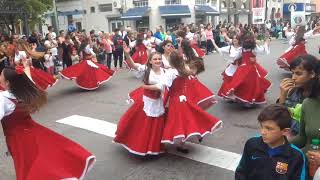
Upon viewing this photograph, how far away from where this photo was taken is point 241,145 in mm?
6562

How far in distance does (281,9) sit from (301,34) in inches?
2095

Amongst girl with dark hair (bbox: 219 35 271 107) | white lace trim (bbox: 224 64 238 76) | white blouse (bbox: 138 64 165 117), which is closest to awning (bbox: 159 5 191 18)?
white lace trim (bbox: 224 64 238 76)

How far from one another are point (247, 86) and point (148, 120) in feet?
10.6

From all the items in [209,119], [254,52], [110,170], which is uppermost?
[254,52]

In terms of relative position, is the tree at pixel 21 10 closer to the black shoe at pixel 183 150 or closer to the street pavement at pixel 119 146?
the street pavement at pixel 119 146

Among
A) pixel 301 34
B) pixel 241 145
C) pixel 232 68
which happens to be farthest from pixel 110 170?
pixel 301 34

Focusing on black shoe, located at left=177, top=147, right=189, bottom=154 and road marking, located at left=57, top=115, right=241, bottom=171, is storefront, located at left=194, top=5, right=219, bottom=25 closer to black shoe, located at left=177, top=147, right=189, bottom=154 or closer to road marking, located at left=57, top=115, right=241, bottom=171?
Result: road marking, located at left=57, top=115, right=241, bottom=171

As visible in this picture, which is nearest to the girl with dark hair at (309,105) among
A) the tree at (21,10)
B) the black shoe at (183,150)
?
the black shoe at (183,150)

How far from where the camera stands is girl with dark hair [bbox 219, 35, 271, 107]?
338 inches

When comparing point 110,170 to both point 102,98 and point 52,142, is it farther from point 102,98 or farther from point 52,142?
point 102,98

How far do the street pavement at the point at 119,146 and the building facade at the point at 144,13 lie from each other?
29084 millimetres

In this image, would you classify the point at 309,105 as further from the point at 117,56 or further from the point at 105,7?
the point at 105,7

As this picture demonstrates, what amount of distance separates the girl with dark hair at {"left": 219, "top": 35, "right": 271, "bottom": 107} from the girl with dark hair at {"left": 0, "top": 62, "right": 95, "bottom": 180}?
15.9 ft

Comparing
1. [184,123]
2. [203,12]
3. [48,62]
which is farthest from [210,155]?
[203,12]
